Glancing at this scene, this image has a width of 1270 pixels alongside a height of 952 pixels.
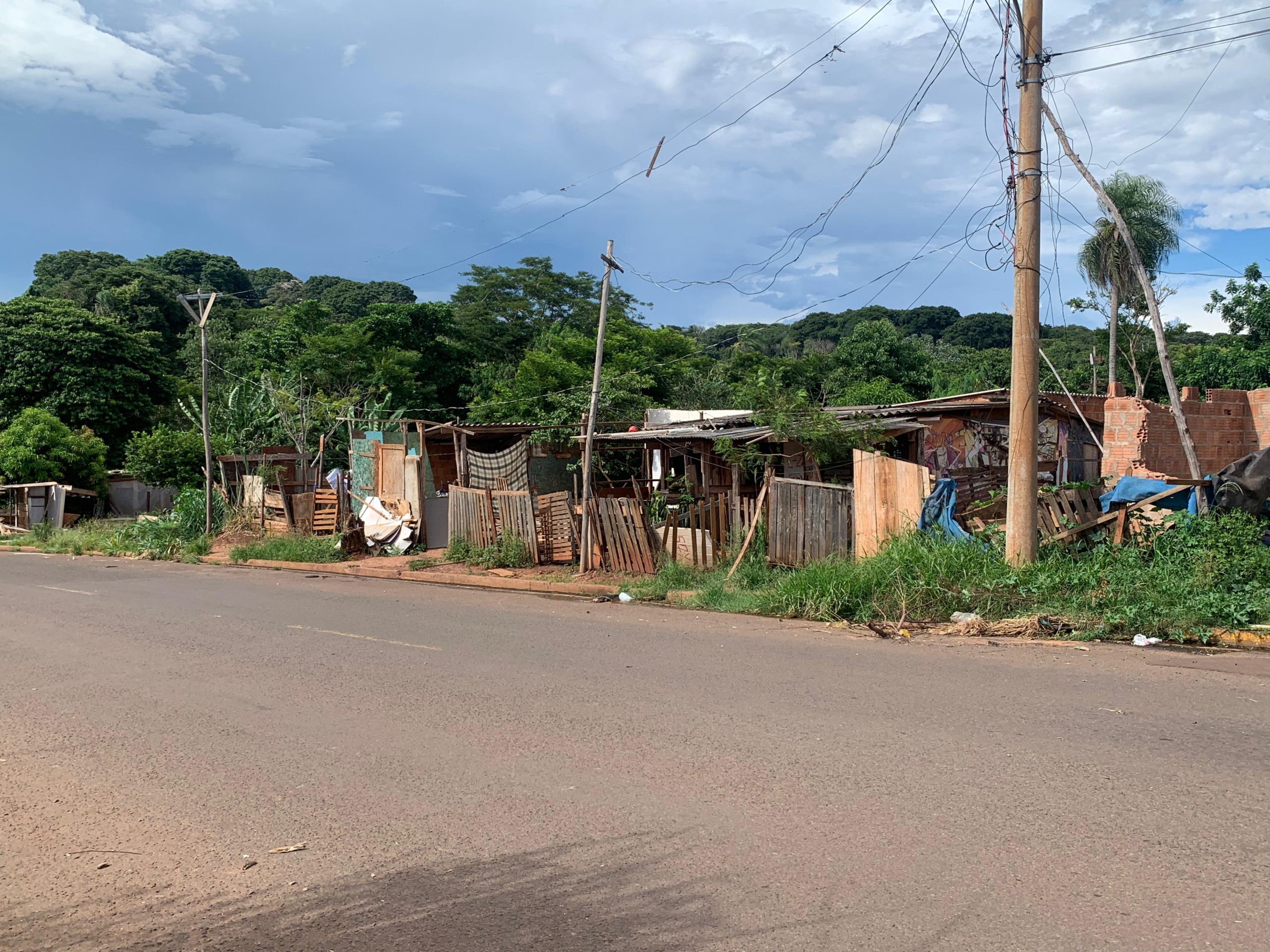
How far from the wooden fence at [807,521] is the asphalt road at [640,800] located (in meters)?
3.85

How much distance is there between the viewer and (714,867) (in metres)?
3.82

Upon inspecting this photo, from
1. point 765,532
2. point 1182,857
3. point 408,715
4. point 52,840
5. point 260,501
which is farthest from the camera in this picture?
point 260,501

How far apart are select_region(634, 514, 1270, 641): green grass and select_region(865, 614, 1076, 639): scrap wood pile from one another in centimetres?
17

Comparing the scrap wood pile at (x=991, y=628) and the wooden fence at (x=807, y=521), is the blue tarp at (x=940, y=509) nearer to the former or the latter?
the wooden fence at (x=807, y=521)

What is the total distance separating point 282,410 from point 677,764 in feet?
84.0

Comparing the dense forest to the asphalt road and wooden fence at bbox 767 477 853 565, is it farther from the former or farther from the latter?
the asphalt road

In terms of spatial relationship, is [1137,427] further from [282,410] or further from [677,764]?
[282,410]

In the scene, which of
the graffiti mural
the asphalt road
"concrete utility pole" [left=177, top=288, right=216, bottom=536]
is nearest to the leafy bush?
the graffiti mural

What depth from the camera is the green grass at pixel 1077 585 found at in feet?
28.4

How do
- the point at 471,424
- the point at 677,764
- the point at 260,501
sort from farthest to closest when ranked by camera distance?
1. the point at 260,501
2. the point at 471,424
3. the point at 677,764

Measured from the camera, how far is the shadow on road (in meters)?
3.34

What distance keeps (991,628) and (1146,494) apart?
302 cm

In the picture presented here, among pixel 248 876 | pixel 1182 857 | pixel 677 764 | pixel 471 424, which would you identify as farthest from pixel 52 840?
pixel 471 424

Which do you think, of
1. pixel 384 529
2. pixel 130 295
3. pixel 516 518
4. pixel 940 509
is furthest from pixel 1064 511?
pixel 130 295
